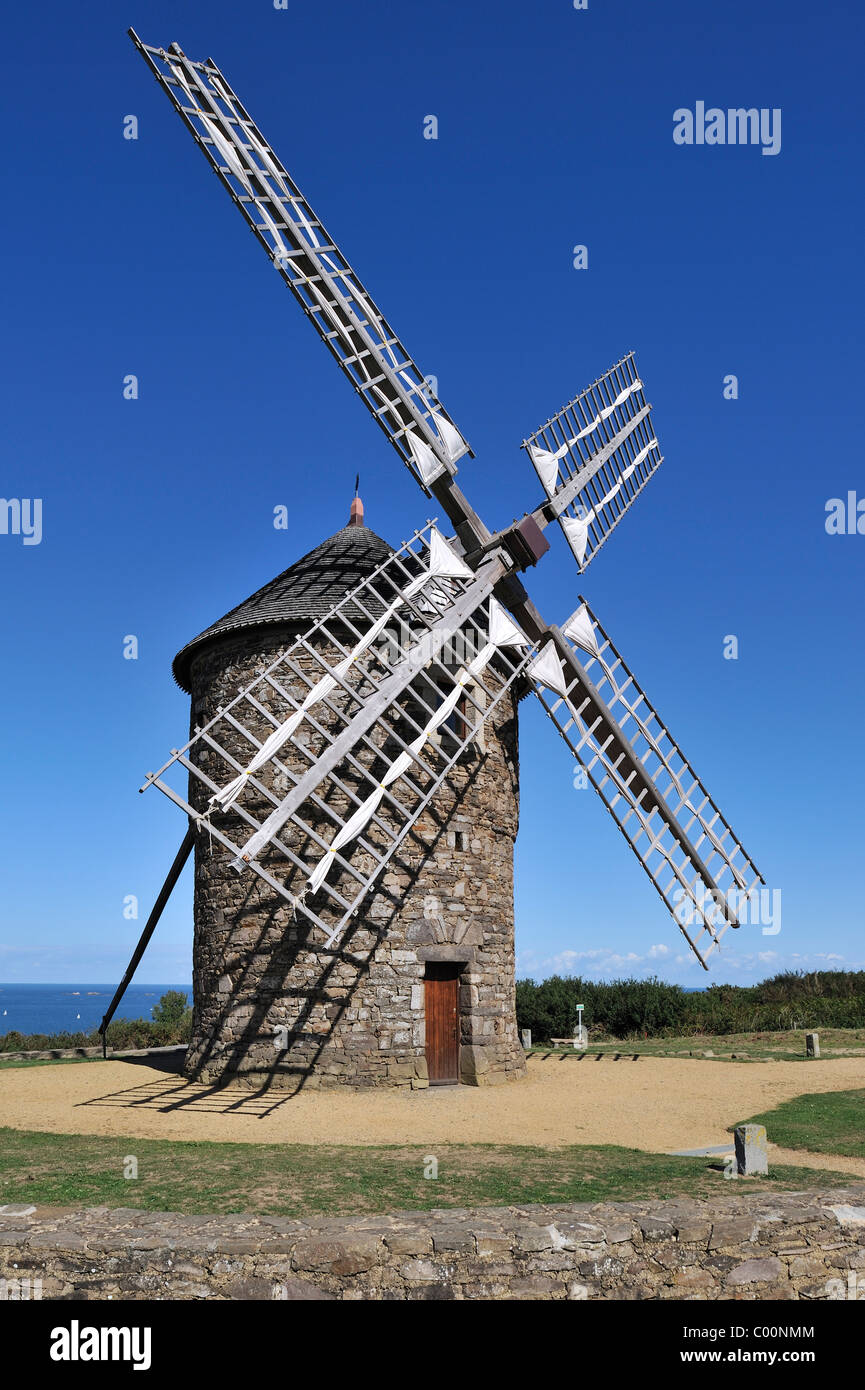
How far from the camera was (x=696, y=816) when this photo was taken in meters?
16.5

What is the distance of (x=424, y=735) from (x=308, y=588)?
3.90 m

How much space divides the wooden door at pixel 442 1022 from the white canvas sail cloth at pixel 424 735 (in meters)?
2.96

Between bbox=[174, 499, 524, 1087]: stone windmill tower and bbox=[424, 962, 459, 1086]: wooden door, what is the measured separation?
0.02m

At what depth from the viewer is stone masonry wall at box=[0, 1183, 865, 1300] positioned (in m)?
5.66

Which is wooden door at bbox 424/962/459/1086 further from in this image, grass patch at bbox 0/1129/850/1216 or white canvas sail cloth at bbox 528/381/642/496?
white canvas sail cloth at bbox 528/381/642/496

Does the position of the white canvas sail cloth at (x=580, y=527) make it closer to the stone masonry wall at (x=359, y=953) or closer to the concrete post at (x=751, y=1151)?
the stone masonry wall at (x=359, y=953)

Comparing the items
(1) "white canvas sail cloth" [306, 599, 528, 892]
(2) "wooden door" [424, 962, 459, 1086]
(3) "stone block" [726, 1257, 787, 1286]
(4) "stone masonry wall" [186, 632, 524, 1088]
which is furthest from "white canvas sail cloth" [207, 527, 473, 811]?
(3) "stone block" [726, 1257, 787, 1286]

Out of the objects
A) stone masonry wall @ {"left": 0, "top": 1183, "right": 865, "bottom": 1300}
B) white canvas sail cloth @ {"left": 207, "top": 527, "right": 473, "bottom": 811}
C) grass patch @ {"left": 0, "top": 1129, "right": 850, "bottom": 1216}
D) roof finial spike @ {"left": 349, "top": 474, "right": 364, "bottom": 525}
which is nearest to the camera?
stone masonry wall @ {"left": 0, "top": 1183, "right": 865, "bottom": 1300}

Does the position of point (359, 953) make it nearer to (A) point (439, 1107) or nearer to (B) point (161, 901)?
(A) point (439, 1107)

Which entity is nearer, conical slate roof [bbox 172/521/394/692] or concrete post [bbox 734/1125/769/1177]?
concrete post [bbox 734/1125/769/1177]

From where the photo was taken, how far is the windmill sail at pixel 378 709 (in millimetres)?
13758

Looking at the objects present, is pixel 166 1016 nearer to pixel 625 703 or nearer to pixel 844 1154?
pixel 625 703
